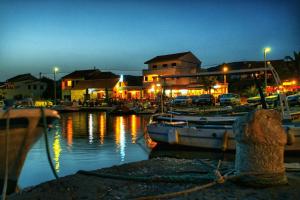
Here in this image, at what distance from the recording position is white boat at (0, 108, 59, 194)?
21.9 ft

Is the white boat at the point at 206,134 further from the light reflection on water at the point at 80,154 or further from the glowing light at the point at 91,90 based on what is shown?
the glowing light at the point at 91,90

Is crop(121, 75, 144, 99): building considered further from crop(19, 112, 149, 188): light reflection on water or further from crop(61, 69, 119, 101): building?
crop(19, 112, 149, 188): light reflection on water

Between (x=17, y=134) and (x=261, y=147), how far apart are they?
15.1 ft

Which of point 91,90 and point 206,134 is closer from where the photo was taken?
point 206,134

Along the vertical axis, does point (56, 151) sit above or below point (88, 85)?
below

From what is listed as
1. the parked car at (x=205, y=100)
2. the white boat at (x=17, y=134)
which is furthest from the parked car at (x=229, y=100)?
the white boat at (x=17, y=134)

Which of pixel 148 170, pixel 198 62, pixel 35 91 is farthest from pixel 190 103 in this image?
pixel 35 91

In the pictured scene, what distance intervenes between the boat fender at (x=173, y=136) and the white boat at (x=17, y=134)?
1101 cm

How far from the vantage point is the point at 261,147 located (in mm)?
7012

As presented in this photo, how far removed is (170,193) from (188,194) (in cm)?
34

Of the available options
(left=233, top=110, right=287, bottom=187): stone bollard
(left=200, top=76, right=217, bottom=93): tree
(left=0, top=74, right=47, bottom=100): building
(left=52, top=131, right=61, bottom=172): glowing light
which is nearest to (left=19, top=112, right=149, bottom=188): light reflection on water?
(left=52, top=131, right=61, bottom=172): glowing light

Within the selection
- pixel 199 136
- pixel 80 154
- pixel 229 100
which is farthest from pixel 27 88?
pixel 199 136

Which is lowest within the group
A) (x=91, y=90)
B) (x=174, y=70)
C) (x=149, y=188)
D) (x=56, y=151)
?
(x=56, y=151)

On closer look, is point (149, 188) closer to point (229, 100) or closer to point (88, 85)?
point (229, 100)
